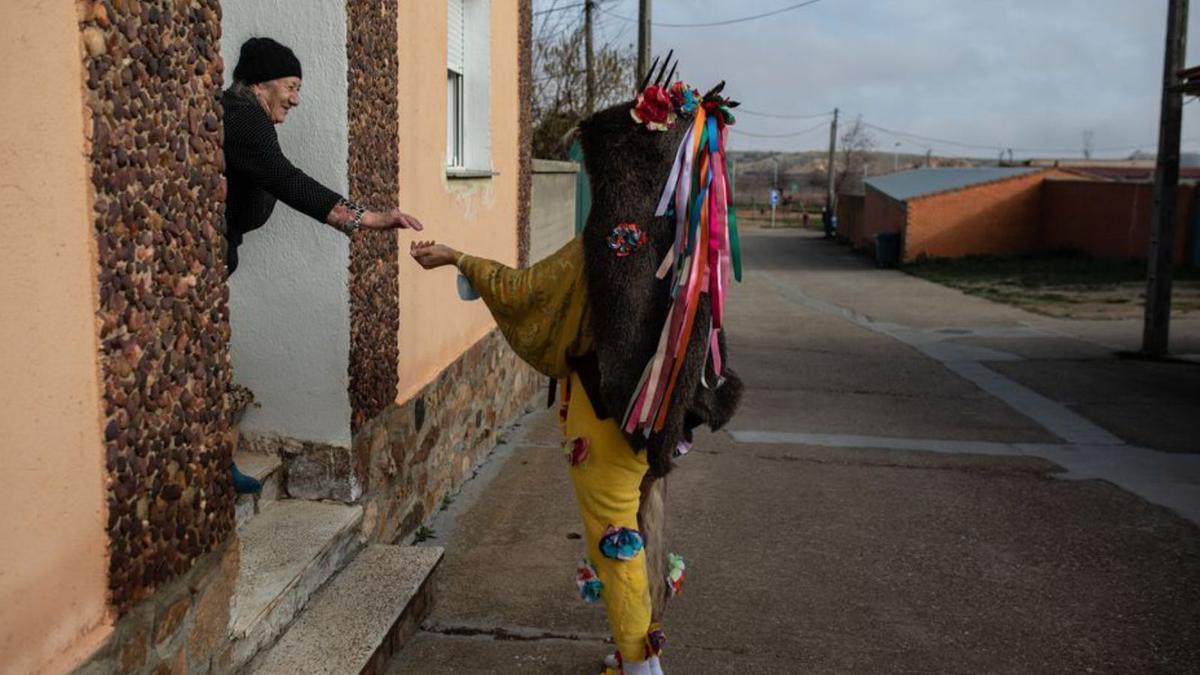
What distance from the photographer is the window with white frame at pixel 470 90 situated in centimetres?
698

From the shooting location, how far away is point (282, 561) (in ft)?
13.0

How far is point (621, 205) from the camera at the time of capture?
3480 millimetres

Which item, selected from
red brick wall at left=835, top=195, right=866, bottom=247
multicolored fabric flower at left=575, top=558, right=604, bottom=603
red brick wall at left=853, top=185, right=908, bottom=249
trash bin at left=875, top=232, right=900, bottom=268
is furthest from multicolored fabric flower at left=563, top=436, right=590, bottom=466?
red brick wall at left=835, top=195, right=866, bottom=247

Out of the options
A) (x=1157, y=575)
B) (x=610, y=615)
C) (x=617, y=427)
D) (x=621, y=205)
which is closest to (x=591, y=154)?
(x=621, y=205)

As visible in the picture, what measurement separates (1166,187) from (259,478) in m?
11.8

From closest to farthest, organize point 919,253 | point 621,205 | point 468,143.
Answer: point 621,205 < point 468,143 < point 919,253

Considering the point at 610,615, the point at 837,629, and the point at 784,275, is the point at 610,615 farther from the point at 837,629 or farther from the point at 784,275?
the point at 784,275

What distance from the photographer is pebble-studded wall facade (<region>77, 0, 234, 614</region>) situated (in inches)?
99.8

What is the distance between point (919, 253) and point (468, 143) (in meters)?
24.0

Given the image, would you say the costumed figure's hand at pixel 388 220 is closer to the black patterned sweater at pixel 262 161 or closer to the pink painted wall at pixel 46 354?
the black patterned sweater at pixel 262 161

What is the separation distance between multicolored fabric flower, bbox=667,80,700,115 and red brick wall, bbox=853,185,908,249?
27.2 m

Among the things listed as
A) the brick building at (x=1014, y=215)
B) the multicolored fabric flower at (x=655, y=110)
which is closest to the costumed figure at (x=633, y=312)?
the multicolored fabric flower at (x=655, y=110)

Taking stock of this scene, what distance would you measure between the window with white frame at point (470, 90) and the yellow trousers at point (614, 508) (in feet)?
11.5

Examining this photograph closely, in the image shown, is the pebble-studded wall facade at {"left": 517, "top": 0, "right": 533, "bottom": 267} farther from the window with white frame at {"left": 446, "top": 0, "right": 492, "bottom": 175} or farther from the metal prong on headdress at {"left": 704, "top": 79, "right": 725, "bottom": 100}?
the metal prong on headdress at {"left": 704, "top": 79, "right": 725, "bottom": 100}
